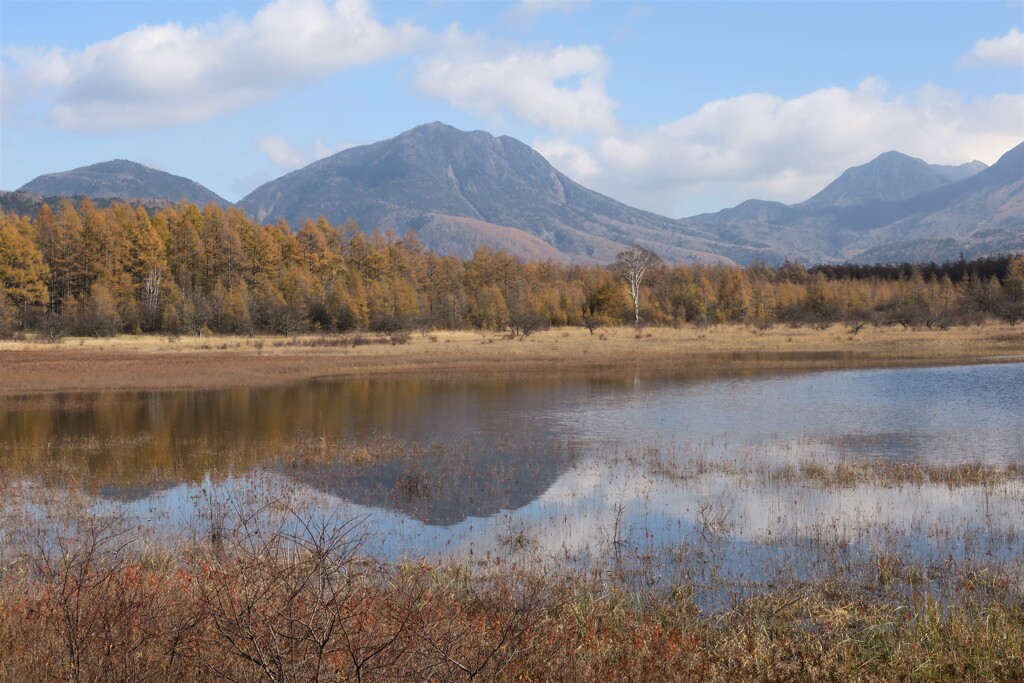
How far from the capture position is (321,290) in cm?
9825

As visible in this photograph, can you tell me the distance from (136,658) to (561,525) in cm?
878

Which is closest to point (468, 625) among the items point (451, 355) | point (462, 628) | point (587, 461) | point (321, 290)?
point (462, 628)

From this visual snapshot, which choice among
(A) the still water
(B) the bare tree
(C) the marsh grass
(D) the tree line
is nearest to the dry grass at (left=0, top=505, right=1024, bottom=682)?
(C) the marsh grass

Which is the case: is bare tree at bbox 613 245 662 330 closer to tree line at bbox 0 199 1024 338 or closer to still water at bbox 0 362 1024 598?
tree line at bbox 0 199 1024 338

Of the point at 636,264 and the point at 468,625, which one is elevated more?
the point at 636,264

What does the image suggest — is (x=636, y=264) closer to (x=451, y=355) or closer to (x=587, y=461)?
(x=451, y=355)

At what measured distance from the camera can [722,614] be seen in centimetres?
934

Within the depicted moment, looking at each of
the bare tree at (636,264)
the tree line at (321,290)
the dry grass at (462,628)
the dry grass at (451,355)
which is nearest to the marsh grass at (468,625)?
the dry grass at (462,628)

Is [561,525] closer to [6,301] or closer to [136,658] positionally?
[136,658]

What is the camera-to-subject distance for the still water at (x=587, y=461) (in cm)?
1316

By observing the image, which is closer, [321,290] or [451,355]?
[451,355]

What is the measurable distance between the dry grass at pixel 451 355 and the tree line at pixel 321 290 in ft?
30.5

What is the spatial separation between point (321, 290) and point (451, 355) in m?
45.2

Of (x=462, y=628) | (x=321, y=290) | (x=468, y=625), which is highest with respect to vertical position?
(x=321, y=290)
